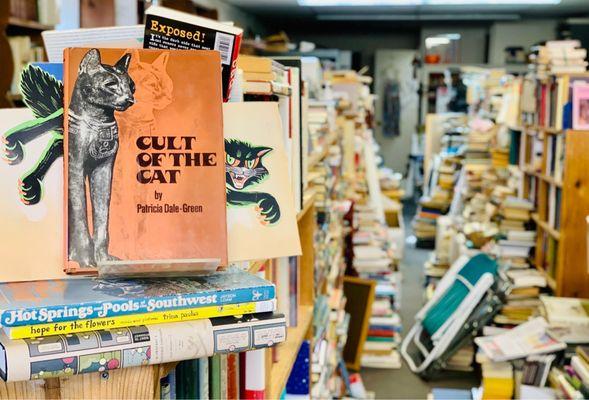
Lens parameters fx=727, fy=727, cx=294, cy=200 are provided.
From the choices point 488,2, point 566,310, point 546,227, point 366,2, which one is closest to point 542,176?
point 546,227

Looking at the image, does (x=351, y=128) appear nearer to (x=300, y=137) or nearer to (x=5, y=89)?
(x=5, y=89)

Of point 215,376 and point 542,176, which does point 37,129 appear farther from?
point 542,176

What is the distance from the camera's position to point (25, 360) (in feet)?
2.64

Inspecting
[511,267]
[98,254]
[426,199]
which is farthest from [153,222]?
[426,199]

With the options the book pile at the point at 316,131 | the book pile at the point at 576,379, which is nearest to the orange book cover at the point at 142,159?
the book pile at the point at 316,131

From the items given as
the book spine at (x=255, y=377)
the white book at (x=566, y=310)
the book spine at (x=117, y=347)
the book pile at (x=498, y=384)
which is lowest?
the book pile at (x=498, y=384)

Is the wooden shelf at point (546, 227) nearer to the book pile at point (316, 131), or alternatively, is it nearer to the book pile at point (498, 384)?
the book pile at point (498, 384)

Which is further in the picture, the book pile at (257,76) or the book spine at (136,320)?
the book pile at (257,76)

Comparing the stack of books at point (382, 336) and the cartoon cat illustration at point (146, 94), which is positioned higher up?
the cartoon cat illustration at point (146, 94)

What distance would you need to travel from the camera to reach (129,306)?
34.5 inches

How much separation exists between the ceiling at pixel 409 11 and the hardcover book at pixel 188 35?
30.9ft

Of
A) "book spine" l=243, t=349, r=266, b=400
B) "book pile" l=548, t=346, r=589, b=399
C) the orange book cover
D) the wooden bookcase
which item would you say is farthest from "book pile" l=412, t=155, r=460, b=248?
the orange book cover

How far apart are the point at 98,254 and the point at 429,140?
10177mm

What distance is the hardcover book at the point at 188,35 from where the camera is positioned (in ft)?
Answer: 3.48
